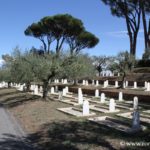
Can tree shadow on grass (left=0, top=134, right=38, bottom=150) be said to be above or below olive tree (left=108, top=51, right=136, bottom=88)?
below

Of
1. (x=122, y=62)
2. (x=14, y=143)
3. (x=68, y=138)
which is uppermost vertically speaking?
(x=122, y=62)

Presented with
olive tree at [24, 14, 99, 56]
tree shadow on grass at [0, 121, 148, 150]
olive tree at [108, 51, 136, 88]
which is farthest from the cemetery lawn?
olive tree at [24, 14, 99, 56]

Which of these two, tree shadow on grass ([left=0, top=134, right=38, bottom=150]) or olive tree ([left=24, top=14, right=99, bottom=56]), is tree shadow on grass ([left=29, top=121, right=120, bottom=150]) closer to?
tree shadow on grass ([left=0, top=134, right=38, bottom=150])

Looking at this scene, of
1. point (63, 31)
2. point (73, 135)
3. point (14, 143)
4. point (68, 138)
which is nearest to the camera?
point (14, 143)

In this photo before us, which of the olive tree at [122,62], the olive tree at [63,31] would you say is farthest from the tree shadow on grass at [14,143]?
the olive tree at [63,31]

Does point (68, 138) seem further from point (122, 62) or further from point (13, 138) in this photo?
point (122, 62)

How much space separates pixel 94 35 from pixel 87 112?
43687mm

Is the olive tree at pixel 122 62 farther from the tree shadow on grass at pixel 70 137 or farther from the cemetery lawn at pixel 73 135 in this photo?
the tree shadow on grass at pixel 70 137

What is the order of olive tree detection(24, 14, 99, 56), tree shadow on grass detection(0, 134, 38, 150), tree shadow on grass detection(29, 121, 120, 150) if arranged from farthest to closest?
olive tree detection(24, 14, 99, 56) → tree shadow on grass detection(0, 134, 38, 150) → tree shadow on grass detection(29, 121, 120, 150)

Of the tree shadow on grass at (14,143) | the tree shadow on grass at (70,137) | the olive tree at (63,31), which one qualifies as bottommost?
the tree shadow on grass at (14,143)

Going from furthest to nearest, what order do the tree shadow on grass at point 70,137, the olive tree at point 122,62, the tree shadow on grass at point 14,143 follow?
1. the olive tree at point 122,62
2. the tree shadow on grass at point 14,143
3. the tree shadow on grass at point 70,137

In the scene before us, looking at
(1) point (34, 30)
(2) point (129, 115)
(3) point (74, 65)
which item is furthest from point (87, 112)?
(1) point (34, 30)

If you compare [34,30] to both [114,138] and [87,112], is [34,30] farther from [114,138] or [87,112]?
[114,138]

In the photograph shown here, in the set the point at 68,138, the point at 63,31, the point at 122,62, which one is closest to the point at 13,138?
the point at 68,138
